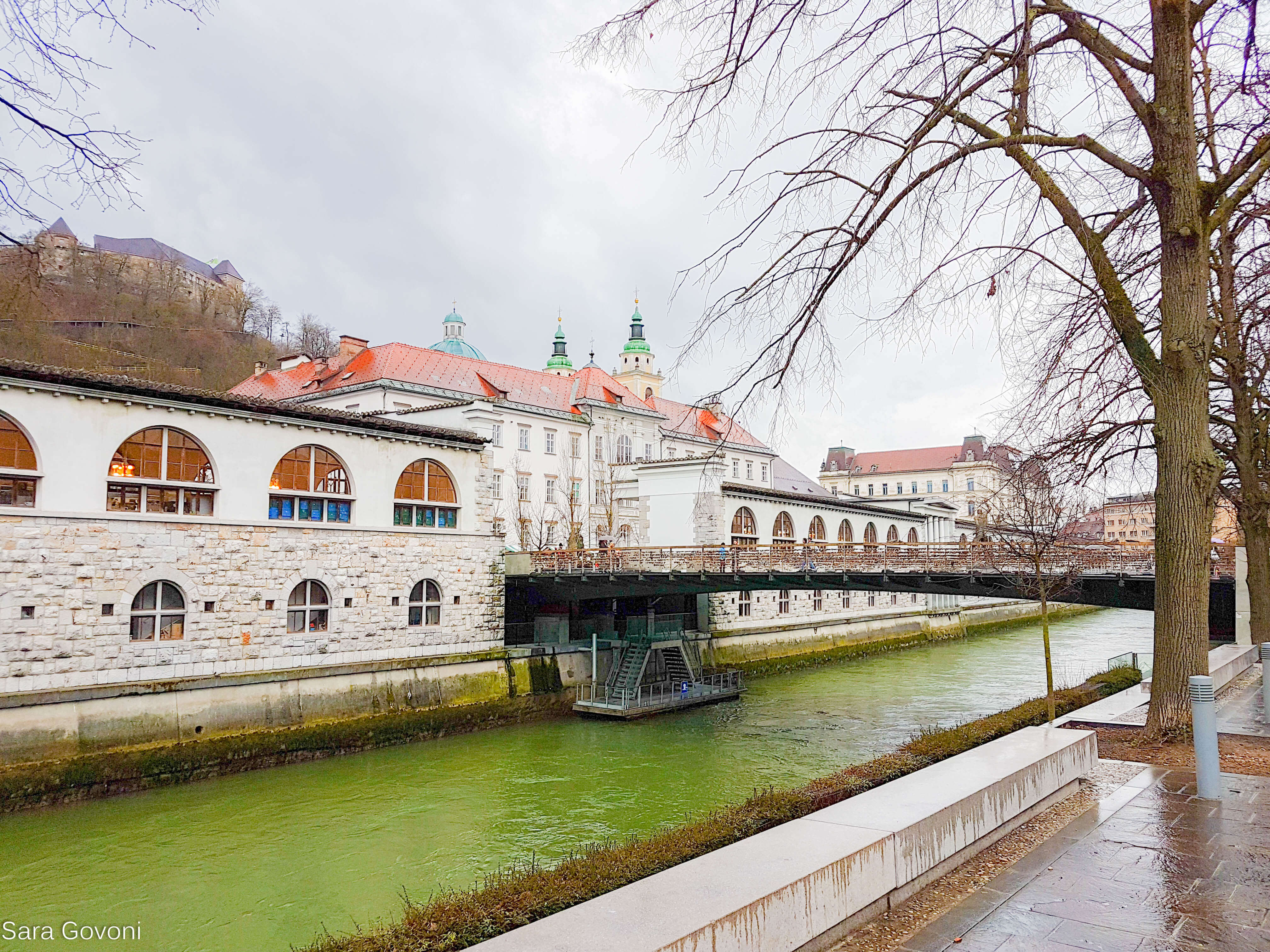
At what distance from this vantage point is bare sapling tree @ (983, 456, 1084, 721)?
15.3 m

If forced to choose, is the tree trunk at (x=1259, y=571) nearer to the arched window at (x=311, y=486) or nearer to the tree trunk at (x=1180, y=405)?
the tree trunk at (x=1180, y=405)

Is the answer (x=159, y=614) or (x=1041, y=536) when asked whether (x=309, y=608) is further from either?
(x=1041, y=536)

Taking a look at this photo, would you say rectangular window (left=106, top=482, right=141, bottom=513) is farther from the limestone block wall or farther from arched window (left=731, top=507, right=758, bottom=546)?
arched window (left=731, top=507, right=758, bottom=546)

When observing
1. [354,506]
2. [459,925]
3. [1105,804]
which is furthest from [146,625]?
[1105,804]

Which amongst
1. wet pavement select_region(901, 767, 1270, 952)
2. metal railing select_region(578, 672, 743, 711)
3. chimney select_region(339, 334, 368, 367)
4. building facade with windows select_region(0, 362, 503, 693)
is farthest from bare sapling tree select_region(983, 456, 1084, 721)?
chimney select_region(339, 334, 368, 367)

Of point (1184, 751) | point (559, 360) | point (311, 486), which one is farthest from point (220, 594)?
point (559, 360)

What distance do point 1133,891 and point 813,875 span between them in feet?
7.89

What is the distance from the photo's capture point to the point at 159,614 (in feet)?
64.9

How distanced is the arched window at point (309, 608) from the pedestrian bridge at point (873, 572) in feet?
25.7

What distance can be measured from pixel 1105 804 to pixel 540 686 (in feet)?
72.3

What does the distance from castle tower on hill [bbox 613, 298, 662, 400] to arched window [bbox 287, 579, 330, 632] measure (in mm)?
61724

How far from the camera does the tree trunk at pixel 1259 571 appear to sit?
18.2 metres

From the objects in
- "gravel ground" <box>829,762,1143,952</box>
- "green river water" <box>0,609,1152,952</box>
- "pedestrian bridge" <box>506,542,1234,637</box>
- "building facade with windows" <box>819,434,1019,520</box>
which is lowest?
"green river water" <box>0,609,1152,952</box>

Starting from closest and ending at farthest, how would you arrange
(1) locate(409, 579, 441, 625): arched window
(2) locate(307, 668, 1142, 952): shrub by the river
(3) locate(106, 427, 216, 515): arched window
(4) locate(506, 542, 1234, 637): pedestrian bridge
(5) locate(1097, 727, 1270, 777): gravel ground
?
(2) locate(307, 668, 1142, 952): shrub by the river, (5) locate(1097, 727, 1270, 777): gravel ground, (3) locate(106, 427, 216, 515): arched window, (4) locate(506, 542, 1234, 637): pedestrian bridge, (1) locate(409, 579, 441, 625): arched window
